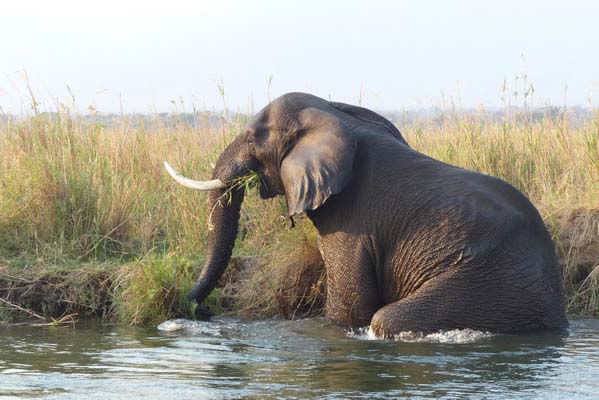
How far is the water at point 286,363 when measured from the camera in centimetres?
650

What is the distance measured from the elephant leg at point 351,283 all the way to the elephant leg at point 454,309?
0.31m

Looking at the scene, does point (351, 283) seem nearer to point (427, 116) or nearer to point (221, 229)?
point (221, 229)

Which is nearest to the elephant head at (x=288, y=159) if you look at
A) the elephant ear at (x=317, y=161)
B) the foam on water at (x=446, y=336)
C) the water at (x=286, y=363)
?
the elephant ear at (x=317, y=161)

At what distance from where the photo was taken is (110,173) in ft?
38.7

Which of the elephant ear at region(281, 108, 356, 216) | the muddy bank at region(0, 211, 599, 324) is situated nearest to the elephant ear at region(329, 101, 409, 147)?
the elephant ear at region(281, 108, 356, 216)

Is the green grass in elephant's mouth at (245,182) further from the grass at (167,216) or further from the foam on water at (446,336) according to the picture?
the foam on water at (446,336)

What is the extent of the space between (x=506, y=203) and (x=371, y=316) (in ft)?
A: 4.18

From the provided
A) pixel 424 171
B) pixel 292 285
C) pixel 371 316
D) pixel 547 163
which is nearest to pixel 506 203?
pixel 424 171

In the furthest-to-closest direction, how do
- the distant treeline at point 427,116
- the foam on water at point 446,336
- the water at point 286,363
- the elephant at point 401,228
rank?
the distant treeline at point 427,116, the elephant at point 401,228, the foam on water at point 446,336, the water at point 286,363

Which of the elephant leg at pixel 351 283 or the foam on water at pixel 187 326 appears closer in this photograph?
the elephant leg at pixel 351 283

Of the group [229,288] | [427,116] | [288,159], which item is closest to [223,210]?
[229,288]

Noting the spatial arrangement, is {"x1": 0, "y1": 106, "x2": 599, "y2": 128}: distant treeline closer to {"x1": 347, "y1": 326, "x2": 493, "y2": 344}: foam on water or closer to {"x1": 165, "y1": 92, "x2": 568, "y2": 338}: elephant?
{"x1": 165, "y1": 92, "x2": 568, "y2": 338}: elephant

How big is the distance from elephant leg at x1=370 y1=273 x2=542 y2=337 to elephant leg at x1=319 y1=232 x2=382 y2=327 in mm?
308

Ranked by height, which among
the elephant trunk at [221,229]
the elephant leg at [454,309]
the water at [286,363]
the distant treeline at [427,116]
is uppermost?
the distant treeline at [427,116]
